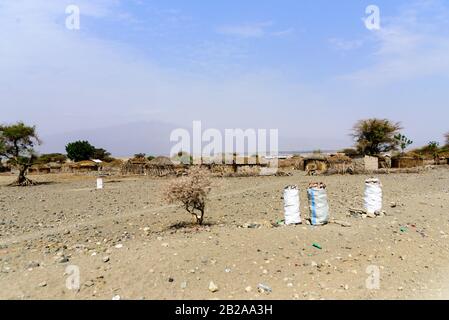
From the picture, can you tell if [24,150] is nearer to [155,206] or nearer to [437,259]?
[155,206]

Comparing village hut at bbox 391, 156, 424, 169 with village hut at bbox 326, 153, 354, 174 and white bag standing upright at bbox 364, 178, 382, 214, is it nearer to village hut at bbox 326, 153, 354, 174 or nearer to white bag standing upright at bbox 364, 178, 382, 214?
village hut at bbox 326, 153, 354, 174

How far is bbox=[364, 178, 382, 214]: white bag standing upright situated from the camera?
11.9 metres

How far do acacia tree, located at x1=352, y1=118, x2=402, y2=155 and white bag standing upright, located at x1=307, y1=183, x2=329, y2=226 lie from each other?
161ft

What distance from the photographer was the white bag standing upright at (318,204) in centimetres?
1016

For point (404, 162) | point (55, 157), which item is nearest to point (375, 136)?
point (404, 162)

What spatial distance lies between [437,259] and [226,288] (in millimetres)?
5005

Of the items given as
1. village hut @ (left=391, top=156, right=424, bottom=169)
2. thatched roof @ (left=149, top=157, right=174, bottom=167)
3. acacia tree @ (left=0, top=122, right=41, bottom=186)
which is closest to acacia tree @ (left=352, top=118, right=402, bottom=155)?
village hut @ (left=391, top=156, right=424, bottom=169)

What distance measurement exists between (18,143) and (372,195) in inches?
1320

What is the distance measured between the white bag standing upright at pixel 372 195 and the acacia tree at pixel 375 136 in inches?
1829

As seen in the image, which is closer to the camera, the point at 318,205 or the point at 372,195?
the point at 318,205

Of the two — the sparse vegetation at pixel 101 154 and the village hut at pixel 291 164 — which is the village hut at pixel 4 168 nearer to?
the sparse vegetation at pixel 101 154

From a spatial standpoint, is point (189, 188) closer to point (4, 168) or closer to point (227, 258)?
point (227, 258)

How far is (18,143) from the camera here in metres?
35.7
